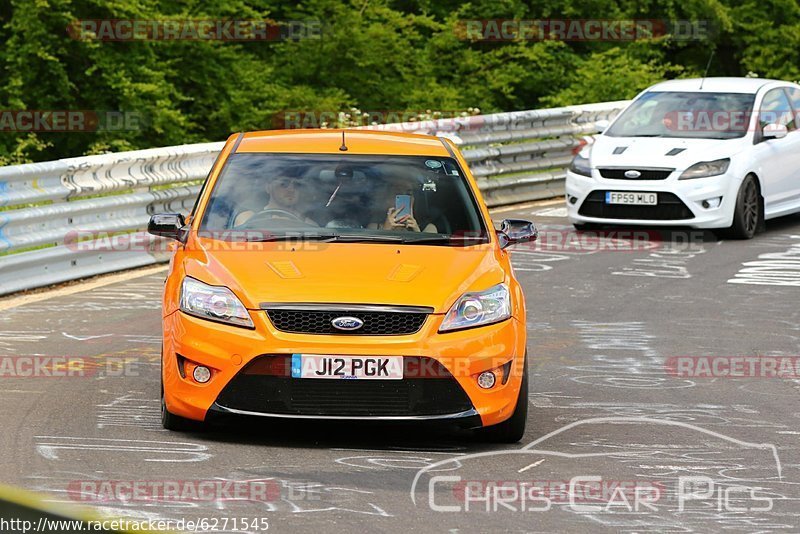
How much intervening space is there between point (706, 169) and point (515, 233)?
7977mm

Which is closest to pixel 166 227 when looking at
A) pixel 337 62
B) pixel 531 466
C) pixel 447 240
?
pixel 447 240

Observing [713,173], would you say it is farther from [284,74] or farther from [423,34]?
[423,34]

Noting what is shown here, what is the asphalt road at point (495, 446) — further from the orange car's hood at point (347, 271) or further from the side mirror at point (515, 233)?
the side mirror at point (515, 233)

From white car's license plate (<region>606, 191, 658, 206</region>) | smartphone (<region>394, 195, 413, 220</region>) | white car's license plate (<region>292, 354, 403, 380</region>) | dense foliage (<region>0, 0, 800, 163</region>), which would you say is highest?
smartphone (<region>394, 195, 413, 220</region>)

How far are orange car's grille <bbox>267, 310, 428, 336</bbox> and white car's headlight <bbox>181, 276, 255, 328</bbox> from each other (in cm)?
15

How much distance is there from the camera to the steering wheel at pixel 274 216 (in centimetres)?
820

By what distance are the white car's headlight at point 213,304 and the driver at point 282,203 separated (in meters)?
0.82

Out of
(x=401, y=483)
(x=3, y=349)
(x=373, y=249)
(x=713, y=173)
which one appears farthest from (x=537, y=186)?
(x=401, y=483)

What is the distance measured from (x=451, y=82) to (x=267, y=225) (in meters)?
26.2

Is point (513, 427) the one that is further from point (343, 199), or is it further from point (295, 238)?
point (343, 199)

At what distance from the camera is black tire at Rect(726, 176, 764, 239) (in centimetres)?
1612

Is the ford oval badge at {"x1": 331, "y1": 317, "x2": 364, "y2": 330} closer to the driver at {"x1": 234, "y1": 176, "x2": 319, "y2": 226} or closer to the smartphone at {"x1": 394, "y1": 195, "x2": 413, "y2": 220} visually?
the driver at {"x1": 234, "y1": 176, "x2": 319, "y2": 226}

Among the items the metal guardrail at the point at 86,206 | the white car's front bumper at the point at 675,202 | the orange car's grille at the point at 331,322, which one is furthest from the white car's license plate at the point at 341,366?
the white car's front bumper at the point at 675,202

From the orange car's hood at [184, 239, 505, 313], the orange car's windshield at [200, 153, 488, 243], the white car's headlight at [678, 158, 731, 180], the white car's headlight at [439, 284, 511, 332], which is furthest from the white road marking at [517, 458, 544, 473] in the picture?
the white car's headlight at [678, 158, 731, 180]
